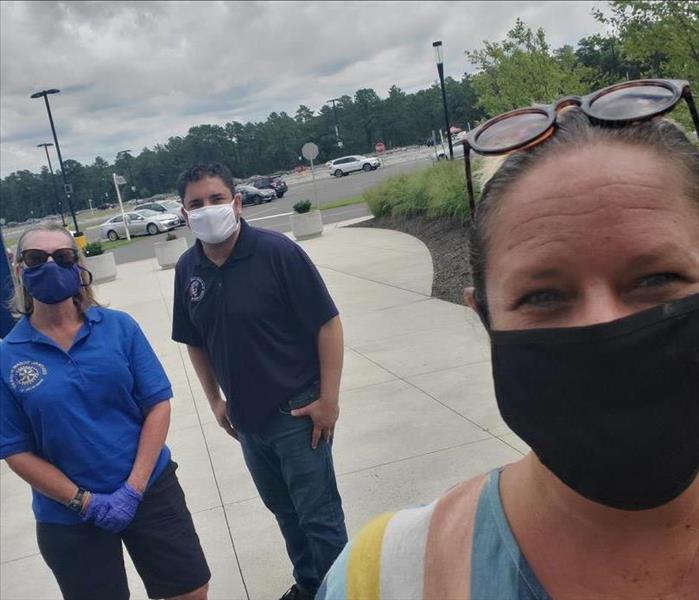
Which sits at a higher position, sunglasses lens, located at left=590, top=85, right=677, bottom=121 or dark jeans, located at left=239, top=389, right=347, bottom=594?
sunglasses lens, located at left=590, top=85, right=677, bottom=121

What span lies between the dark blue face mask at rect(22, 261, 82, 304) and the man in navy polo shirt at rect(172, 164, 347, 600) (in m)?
0.60

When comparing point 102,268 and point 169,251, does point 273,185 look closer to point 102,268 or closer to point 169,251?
point 169,251

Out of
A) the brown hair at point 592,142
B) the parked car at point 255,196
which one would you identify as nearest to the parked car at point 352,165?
the parked car at point 255,196

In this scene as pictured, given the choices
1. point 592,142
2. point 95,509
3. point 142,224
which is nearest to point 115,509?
point 95,509

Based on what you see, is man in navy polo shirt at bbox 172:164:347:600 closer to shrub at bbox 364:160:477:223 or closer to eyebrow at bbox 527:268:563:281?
eyebrow at bbox 527:268:563:281

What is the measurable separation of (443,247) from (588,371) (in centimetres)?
1224

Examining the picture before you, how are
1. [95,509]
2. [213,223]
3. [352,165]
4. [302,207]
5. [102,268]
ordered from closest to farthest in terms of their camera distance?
[95,509] < [213,223] < [102,268] < [302,207] < [352,165]

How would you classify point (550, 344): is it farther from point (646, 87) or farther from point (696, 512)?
point (646, 87)

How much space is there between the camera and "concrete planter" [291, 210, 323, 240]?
1927 centimetres

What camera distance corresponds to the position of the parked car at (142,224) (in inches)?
1393

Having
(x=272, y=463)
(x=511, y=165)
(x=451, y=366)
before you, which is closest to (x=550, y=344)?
(x=511, y=165)

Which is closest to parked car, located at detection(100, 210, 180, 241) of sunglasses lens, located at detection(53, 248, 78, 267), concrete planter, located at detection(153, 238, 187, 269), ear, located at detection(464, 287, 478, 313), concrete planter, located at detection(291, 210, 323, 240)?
concrete planter, located at detection(153, 238, 187, 269)

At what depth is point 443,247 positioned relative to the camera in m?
13.1

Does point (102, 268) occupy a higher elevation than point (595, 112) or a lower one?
lower
